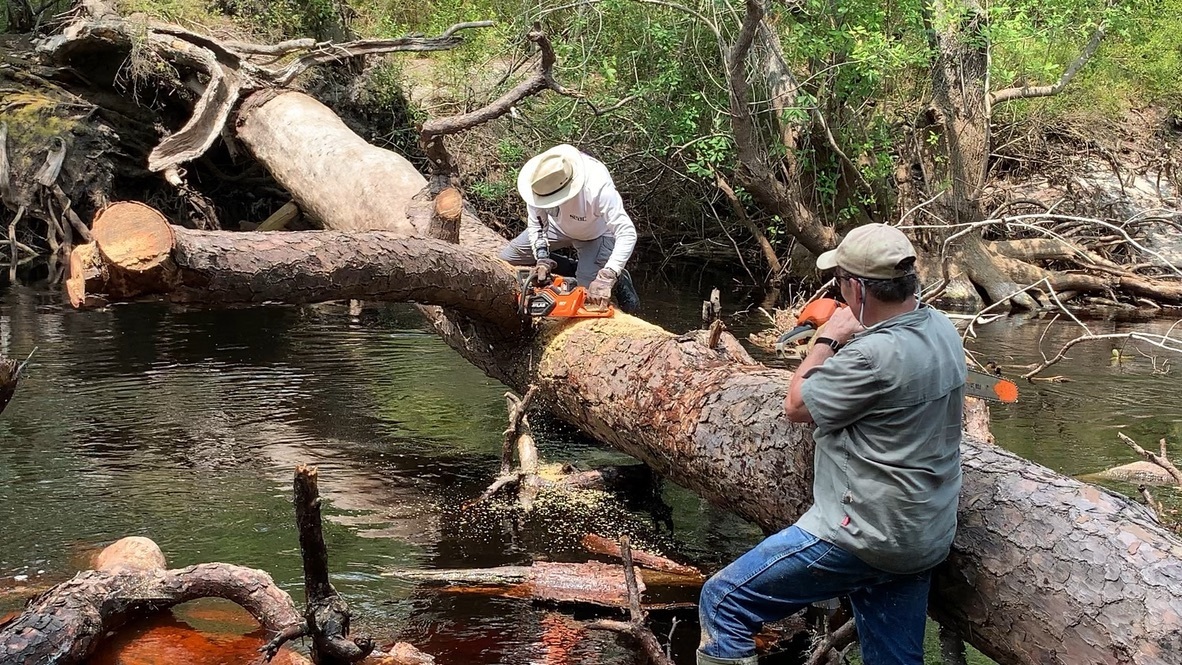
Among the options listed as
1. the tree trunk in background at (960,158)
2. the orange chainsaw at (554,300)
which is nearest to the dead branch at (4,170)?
the orange chainsaw at (554,300)

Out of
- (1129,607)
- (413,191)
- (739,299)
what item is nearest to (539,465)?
(413,191)

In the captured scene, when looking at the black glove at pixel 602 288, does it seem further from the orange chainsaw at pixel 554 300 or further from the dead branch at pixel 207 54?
the dead branch at pixel 207 54

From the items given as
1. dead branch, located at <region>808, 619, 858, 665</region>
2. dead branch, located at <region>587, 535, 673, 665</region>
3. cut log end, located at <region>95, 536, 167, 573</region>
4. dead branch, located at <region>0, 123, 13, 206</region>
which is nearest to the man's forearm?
dead branch, located at <region>808, 619, 858, 665</region>

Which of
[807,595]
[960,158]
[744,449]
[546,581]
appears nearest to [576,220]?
[546,581]

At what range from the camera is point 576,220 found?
6922 mm

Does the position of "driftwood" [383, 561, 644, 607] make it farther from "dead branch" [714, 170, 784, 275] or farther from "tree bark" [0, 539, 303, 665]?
"dead branch" [714, 170, 784, 275]

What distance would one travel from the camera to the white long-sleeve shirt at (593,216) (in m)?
6.71

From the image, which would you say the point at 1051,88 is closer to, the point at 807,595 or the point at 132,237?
the point at 807,595

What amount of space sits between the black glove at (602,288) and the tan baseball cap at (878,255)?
3152mm

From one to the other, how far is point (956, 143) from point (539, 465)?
35.8 feet

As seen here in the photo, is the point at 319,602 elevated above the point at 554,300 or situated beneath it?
situated beneath

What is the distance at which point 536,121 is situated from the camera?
1564 cm

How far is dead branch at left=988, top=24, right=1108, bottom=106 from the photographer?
46.6 ft

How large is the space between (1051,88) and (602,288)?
11.2m
